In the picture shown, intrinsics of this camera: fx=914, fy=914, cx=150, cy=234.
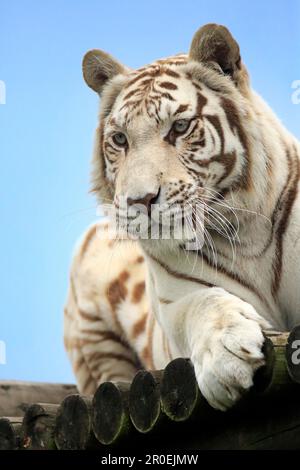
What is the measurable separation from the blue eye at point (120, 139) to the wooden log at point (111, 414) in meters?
0.98

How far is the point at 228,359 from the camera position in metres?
2.60

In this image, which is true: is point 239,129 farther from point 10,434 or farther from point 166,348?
point 10,434

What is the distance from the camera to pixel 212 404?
264 cm

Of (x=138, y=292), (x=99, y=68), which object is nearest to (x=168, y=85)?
(x=99, y=68)

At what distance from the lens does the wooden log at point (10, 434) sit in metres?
3.36

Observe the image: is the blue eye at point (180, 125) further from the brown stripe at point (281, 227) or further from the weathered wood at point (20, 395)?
the weathered wood at point (20, 395)

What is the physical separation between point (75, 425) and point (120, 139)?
1101mm

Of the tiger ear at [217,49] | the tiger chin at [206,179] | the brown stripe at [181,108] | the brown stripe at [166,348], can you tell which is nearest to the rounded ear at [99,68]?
the tiger chin at [206,179]

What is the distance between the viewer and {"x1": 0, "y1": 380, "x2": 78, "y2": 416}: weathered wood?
14.9ft

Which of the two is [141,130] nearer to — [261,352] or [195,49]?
[195,49]

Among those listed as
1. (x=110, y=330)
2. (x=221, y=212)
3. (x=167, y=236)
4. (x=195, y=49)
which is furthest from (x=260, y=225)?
(x=110, y=330)
